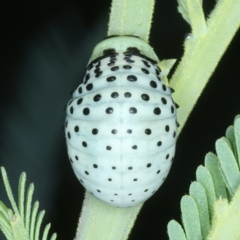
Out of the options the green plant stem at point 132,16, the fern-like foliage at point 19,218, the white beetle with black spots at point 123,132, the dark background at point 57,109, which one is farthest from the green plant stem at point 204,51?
the dark background at point 57,109

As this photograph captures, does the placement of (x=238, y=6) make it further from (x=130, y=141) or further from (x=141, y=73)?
(x=130, y=141)

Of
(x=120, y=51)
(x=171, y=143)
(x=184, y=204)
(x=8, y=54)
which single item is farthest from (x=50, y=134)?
(x=184, y=204)

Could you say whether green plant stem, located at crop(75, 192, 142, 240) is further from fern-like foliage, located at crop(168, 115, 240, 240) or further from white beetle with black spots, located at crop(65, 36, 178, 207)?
fern-like foliage, located at crop(168, 115, 240, 240)

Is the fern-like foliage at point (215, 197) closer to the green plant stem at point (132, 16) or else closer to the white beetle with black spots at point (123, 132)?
the white beetle with black spots at point (123, 132)

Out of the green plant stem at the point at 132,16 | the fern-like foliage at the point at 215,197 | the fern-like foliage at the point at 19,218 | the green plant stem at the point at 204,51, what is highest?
the green plant stem at the point at 132,16

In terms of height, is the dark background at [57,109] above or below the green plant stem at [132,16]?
below

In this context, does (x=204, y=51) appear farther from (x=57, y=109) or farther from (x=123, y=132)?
(x=57, y=109)

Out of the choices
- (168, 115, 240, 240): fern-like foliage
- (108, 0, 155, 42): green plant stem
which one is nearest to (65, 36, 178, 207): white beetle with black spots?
(108, 0, 155, 42): green plant stem
